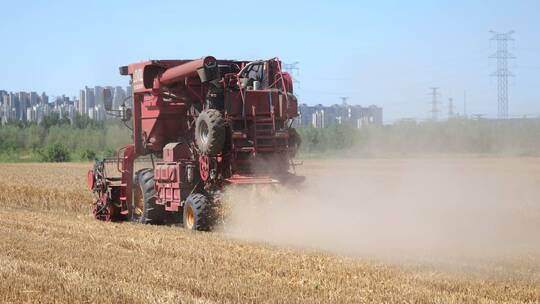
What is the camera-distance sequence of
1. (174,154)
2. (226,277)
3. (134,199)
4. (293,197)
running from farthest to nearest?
1. (134,199)
2. (174,154)
3. (293,197)
4. (226,277)

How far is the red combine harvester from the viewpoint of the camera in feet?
49.6

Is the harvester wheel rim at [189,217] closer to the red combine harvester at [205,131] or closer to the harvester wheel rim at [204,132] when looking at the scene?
the red combine harvester at [205,131]

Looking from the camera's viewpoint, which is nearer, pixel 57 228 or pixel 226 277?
pixel 226 277

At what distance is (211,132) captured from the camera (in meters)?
14.8

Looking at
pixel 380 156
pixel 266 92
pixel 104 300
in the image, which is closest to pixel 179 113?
pixel 266 92

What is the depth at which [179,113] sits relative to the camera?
664 inches

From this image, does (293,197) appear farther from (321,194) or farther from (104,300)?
(104,300)

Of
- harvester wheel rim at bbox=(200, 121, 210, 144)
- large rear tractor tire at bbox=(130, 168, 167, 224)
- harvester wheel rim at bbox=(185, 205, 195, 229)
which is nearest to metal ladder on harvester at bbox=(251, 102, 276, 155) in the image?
harvester wheel rim at bbox=(200, 121, 210, 144)

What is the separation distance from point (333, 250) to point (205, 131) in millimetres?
4272

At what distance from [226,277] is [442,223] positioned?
687 cm

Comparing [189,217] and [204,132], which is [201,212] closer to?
[189,217]

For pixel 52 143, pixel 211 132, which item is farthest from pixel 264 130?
pixel 52 143

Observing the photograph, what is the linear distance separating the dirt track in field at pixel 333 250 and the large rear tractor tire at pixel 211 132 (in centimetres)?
151

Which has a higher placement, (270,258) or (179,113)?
(179,113)
